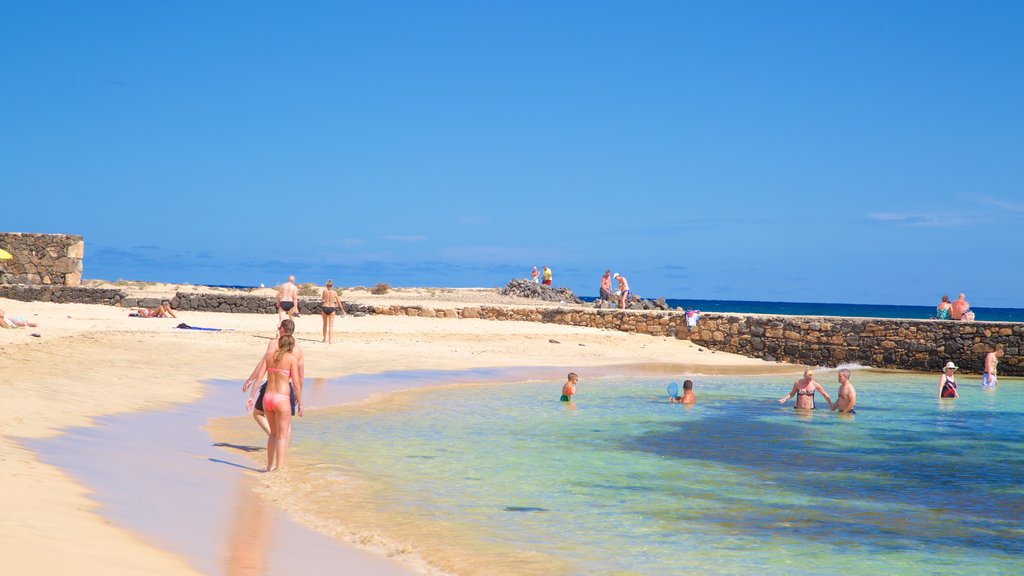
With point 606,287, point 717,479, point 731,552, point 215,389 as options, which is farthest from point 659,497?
point 606,287

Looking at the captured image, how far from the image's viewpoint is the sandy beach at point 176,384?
Result: 605 cm

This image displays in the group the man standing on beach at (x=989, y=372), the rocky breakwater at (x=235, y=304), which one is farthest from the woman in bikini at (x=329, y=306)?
the man standing on beach at (x=989, y=372)

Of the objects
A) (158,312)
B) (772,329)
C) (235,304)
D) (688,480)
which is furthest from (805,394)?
(235,304)

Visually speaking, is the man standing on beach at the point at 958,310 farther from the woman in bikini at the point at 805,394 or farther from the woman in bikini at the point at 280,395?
the woman in bikini at the point at 280,395

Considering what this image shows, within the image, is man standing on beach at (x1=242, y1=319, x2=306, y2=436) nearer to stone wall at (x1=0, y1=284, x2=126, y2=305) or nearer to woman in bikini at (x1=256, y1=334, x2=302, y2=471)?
woman in bikini at (x1=256, y1=334, x2=302, y2=471)

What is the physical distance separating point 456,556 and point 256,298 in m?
24.3

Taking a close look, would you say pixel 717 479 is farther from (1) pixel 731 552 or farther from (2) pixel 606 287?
(2) pixel 606 287

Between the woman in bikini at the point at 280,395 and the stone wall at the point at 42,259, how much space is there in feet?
80.3

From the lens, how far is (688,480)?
10305 mm

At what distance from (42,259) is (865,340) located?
2494 centimetres

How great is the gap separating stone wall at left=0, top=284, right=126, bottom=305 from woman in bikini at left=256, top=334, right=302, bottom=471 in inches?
892

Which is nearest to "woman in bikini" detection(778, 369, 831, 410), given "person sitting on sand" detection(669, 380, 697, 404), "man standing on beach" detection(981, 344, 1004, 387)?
"person sitting on sand" detection(669, 380, 697, 404)

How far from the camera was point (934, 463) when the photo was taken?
12164 mm

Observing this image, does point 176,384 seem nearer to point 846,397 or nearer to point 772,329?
point 846,397
